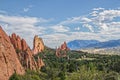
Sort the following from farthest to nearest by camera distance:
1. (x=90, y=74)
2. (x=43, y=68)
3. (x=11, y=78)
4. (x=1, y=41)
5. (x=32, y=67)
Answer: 1. (x=43, y=68)
2. (x=32, y=67)
3. (x=1, y=41)
4. (x=11, y=78)
5. (x=90, y=74)

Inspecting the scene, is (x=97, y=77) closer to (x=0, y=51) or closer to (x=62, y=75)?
(x=62, y=75)

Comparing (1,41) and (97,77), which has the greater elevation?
(1,41)

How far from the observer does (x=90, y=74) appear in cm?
7112

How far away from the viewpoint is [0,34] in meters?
128

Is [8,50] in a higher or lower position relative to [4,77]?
higher

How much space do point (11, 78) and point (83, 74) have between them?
48.3 meters

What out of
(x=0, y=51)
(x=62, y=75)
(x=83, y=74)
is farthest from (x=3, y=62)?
(x=83, y=74)

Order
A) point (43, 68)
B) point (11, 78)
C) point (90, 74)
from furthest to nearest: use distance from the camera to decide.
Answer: point (43, 68) < point (11, 78) < point (90, 74)

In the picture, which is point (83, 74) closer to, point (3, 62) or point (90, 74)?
point (90, 74)

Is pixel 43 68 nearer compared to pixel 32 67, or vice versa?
pixel 32 67

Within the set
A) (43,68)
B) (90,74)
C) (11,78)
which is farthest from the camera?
(43,68)

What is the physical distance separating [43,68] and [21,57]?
15690 mm

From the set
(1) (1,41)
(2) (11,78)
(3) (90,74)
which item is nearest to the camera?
(3) (90,74)

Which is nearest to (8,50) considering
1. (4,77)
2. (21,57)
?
(4,77)
